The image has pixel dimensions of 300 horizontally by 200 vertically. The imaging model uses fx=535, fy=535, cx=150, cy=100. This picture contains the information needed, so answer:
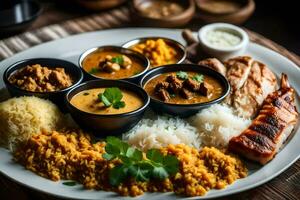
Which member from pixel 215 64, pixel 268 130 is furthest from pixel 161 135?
pixel 215 64

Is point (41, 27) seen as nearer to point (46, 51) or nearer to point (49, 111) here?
point (46, 51)

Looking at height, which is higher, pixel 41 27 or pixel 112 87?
pixel 112 87

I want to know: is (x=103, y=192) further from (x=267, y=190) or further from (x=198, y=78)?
(x=198, y=78)

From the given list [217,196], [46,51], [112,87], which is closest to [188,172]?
[217,196]

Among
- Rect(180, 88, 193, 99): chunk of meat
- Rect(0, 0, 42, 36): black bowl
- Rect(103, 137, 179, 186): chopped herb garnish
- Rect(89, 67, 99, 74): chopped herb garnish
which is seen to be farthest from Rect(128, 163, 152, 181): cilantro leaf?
Rect(0, 0, 42, 36): black bowl

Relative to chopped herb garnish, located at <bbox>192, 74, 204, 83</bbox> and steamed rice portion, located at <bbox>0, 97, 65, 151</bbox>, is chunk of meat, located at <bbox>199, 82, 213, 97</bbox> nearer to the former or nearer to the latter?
chopped herb garnish, located at <bbox>192, 74, 204, 83</bbox>
